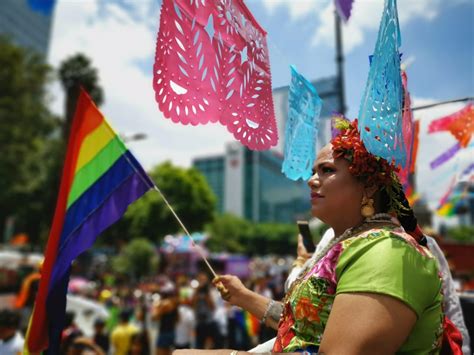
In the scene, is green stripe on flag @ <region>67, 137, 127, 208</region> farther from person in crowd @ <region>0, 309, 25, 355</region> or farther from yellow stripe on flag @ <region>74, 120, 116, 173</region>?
person in crowd @ <region>0, 309, 25, 355</region>

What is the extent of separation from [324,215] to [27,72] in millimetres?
23050

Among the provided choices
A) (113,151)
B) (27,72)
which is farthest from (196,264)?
(113,151)

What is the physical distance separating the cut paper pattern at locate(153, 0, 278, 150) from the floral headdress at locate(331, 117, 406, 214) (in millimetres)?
432

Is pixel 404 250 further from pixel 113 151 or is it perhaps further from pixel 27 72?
pixel 27 72

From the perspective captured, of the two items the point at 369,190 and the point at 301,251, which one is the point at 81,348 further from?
the point at 369,190

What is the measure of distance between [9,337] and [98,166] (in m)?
2.24

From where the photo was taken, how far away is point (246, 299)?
7.09 feet

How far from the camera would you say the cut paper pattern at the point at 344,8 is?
2.56 m

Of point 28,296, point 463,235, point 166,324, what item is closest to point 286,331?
point 28,296

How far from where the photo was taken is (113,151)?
286 centimetres

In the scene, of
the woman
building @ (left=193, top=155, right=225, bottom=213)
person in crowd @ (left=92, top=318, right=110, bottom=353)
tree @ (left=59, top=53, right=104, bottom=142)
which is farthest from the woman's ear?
building @ (left=193, top=155, right=225, bottom=213)

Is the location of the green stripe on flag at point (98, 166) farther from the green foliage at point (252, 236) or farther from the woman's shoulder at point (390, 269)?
the green foliage at point (252, 236)

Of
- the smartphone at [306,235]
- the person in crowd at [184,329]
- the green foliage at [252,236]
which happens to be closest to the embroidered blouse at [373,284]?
the smartphone at [306,235]

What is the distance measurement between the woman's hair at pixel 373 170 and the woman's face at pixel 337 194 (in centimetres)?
3
